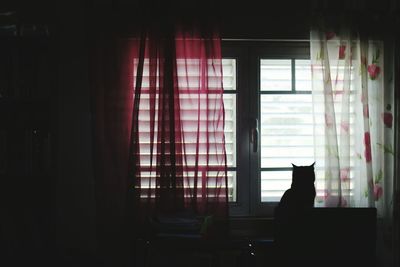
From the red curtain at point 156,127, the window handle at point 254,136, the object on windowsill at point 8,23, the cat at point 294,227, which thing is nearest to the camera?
the cat at point 294,227

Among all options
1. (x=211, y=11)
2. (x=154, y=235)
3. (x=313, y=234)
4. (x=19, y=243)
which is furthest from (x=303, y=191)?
(x=19, y=243)

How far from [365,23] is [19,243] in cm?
218

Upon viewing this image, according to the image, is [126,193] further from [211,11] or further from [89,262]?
[211,11]

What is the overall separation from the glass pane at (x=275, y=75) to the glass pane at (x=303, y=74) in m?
0.05

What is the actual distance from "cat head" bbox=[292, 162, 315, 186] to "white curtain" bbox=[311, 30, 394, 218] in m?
0.23

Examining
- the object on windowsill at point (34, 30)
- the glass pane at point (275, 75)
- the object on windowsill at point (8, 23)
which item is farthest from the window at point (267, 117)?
the object on windowsill at point (8, 23)

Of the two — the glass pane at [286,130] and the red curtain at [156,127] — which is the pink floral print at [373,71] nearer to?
the glass pane at [286,130]

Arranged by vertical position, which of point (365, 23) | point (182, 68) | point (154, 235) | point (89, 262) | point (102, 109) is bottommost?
point (89, 262)

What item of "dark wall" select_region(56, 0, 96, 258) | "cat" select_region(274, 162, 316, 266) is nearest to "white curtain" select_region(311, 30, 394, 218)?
"cat" select_region(274, 162, 316, 266)

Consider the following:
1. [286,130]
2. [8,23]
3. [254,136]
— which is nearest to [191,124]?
[254,136]

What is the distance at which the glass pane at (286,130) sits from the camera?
2.63 m

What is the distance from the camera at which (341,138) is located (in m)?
2.46

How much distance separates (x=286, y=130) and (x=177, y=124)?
694 millimetres

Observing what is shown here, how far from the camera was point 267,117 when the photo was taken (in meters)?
2.63
